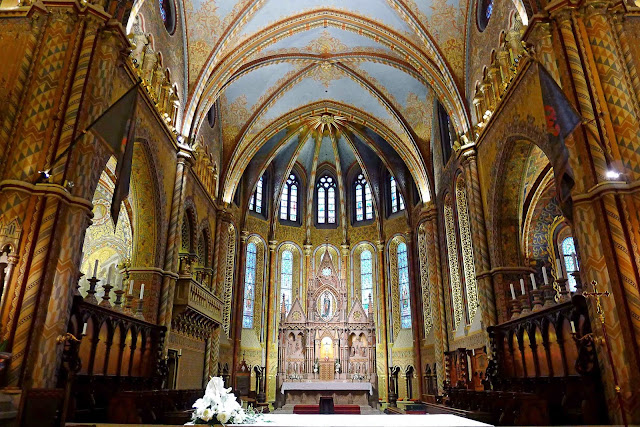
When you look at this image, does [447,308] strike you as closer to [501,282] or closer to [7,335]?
A: [501,282]

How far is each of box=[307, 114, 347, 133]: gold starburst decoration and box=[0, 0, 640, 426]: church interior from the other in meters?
0.16

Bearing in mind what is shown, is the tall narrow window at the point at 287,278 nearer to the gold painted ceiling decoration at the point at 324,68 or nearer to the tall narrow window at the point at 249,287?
the tall narrow window at the point at 249,287

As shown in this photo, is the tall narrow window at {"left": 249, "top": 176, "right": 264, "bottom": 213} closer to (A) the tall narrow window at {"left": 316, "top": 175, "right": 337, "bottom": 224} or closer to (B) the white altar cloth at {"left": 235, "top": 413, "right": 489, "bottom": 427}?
(A) the tall narrow window at {"left": 316, "top": 175, "right": 337, "bottom": 224}

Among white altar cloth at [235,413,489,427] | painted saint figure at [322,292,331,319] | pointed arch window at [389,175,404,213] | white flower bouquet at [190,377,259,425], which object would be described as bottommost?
white altar cloth at [235,413,489,427]

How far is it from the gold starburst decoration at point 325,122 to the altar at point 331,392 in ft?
40.2

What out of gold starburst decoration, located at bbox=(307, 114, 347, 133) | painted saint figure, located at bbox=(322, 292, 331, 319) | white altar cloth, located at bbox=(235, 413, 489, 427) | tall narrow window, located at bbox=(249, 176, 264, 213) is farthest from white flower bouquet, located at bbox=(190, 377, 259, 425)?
tall narrow window, located at bbox=(249, 176, 264, 213)

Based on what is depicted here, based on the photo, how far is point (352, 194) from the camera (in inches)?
1078

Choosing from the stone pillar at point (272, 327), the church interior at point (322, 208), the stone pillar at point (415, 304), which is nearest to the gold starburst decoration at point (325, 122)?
the church interior at point (322, 208)

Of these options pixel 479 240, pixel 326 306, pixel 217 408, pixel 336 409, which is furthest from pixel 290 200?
pixel 217 408

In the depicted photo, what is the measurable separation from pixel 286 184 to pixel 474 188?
14.6m

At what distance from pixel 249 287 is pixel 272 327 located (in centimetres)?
233

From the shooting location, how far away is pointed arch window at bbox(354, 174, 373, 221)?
1057 inches

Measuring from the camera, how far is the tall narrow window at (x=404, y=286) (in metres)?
23.4

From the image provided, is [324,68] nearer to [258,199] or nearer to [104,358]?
[258,199]
